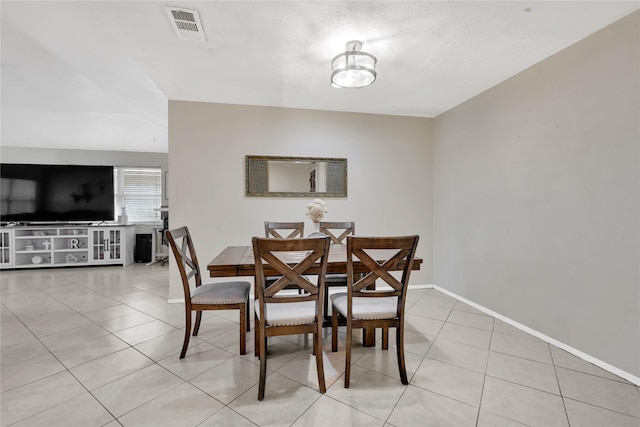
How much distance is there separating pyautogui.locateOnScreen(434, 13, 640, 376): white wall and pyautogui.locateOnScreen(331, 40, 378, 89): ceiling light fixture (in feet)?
5.22

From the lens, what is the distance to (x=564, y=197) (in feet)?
7.34

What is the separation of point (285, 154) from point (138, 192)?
4.47 m

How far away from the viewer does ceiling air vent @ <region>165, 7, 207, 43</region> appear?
1.83 metres

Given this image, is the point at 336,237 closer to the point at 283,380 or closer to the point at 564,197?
the point at 283,380

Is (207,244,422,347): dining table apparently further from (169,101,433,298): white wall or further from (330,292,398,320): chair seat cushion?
(169,101,433,298): white wall

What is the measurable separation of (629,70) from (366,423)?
2.79m

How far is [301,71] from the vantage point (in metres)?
2.62

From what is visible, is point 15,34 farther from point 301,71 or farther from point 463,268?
point 463,268

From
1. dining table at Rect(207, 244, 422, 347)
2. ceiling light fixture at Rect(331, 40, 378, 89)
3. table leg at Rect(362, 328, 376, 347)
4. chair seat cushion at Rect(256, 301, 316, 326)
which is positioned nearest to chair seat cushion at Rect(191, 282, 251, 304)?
dining table at Rect(207, 244, 422, 347)

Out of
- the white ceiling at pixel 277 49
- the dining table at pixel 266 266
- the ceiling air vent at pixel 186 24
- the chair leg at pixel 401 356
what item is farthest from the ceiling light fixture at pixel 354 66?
the chair leg at pixel 401 356

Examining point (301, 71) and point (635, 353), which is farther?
point (301, 71)

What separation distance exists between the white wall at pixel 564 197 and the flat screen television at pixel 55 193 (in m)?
6.62

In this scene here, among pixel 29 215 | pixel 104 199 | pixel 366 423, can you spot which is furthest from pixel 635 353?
pixel 29 215

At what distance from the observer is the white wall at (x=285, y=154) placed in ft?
11.0
